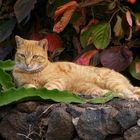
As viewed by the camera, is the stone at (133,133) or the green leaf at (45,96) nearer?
the stone at (133,133)

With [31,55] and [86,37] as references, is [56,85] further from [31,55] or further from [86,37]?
[86,37]

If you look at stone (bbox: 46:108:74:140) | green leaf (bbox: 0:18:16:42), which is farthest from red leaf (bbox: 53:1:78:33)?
stone (bbox: 46:108:74:140)

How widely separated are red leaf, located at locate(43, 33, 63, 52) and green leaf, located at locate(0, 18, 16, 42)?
0.39 m

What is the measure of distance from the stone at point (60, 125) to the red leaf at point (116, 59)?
1483 millimetres

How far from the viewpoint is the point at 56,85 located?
4.96 m

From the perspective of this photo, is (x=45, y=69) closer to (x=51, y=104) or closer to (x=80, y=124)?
(x=51, y=104)

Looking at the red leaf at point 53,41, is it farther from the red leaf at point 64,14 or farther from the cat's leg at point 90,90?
the cat's leg at point 90,90

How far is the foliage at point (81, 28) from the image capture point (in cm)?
578

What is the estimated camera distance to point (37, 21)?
653cm

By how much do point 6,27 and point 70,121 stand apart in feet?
7.50

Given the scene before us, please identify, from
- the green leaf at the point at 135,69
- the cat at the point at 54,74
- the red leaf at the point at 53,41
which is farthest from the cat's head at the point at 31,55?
Answer: the green leaf at the point at 135,69

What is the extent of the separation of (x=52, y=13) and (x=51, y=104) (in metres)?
1.97

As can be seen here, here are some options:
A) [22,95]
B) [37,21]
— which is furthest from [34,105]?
[37,21]

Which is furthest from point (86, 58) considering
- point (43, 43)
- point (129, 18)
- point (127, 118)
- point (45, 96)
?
point (127, 118)
